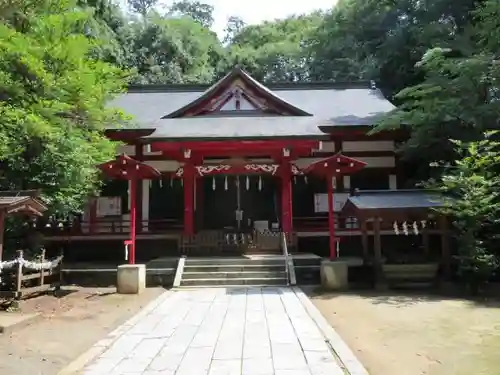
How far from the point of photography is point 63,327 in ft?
24.4

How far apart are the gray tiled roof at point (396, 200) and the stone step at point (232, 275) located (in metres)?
2.83

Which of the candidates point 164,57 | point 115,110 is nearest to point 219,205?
point 115,110

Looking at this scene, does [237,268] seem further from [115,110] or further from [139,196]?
[139,196]

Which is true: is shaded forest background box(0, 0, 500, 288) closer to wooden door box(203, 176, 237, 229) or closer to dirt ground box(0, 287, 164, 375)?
dirt ground box(0, 287, 164, 375)

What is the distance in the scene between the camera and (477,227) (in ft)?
34.2

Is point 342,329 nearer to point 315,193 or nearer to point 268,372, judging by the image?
point 268,372

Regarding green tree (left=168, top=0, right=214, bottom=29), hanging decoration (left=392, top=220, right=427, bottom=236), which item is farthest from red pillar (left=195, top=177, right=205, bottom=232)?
green tree (left=168, top=0, right=214, bottom=29)

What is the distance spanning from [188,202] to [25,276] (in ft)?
19.1

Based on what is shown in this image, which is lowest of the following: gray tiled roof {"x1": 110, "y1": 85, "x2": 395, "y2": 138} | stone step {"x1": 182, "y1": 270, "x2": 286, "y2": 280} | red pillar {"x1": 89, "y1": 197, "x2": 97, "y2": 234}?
stone step {"x1": 182, "y1": 270, "x2": 286, "y2": 280}

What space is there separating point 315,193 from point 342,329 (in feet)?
31.2

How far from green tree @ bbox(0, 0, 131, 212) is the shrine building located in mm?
3190

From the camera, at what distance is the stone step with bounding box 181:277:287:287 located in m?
11.7

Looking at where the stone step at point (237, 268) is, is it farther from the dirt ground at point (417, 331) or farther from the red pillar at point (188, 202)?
the dirt ground at point (417, 331)

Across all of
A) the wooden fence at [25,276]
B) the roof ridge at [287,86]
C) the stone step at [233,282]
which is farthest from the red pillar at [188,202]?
the roof ridge at [287,86]
